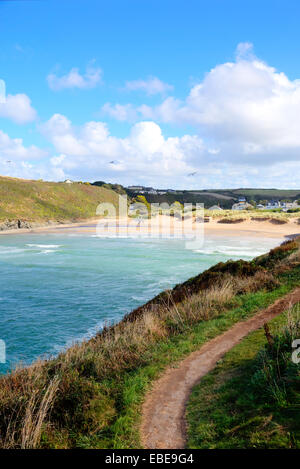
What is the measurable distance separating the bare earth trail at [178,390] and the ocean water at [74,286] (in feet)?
16.8

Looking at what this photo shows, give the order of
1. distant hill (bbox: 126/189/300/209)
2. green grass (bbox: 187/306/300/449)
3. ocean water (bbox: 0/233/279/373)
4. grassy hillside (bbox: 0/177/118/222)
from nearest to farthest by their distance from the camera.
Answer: green grass (bbox: 187/306/300/449), ocean water (bbox: 0/233/279/373), grassy hillside (bbox: 0/177/118/222), distant hill (bbox: 126/189/300/209)

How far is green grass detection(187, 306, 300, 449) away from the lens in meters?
4.14

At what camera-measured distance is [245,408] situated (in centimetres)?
488

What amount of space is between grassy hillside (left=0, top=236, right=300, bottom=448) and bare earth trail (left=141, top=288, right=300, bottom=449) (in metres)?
0.19

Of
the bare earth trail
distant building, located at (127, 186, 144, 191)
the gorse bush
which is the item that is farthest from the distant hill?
the gorse bush

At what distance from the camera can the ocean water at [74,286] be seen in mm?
12523

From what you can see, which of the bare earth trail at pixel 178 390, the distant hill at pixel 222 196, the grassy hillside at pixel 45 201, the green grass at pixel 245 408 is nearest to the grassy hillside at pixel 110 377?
the bare earth trail at pixel 178 390

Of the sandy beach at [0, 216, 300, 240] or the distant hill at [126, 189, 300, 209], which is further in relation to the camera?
the distant hill at [126, 189, 300, 209]

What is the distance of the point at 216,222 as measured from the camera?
65.7 meters

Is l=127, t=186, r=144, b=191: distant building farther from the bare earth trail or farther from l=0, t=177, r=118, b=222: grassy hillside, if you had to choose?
the bare earth trail

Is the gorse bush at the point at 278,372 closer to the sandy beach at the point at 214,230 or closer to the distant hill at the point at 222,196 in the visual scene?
the sandy beach at the point at 214,230

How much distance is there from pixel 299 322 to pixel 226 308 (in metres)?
4.06
